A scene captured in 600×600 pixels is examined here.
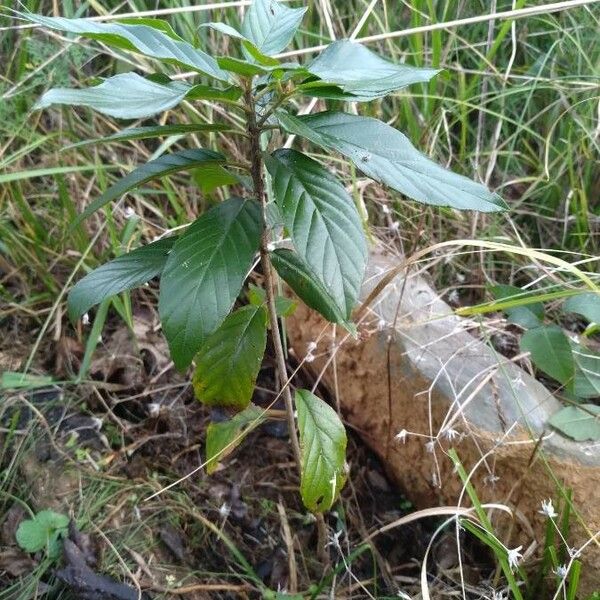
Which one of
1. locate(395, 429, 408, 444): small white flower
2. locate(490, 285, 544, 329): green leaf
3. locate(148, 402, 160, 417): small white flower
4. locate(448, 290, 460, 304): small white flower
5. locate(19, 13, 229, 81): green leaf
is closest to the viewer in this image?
locate(19, 13, 229, 81): green leaf

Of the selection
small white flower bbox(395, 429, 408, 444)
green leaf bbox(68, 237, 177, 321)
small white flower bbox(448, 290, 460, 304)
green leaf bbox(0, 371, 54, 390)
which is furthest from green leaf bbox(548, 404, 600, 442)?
green leaf bbox(0, 371, 54, 390)

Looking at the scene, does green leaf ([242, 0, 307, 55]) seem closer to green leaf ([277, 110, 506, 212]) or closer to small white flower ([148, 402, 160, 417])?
green leaf ([277, 110, 506, 212])

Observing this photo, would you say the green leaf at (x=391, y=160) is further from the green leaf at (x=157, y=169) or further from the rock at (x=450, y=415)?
the rock at (x=450, y=415)

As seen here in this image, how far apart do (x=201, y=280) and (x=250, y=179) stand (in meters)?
0.24

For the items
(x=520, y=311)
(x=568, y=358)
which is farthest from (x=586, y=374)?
(x=520, y=311)

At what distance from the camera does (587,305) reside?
1.15 meters

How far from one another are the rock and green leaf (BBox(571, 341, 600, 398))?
0.18 feet

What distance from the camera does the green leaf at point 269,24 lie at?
772 mm

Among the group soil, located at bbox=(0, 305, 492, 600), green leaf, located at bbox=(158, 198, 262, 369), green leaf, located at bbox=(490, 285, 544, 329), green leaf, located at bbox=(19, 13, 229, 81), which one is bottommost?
soil, located at bbox=(0, 305, 492, 600)

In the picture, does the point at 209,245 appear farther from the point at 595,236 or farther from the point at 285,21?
the point at 595,236

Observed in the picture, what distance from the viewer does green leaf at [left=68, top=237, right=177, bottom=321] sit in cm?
83

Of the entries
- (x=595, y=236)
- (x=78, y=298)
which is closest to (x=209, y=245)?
(x=78, y=298)

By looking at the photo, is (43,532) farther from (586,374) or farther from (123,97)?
(586,374)

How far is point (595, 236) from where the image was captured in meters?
1.63
